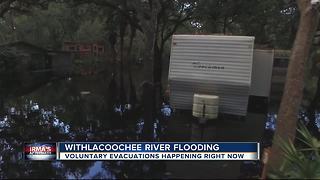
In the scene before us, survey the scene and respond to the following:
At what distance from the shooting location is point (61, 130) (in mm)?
12500

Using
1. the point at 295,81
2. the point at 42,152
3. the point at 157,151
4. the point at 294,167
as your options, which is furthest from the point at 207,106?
the point at 294,167

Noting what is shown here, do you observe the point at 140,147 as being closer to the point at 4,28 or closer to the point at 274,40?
the point at 274,40

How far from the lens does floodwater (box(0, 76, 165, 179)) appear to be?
27.1 feet

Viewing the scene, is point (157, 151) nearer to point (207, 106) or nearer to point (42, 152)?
point (42, 152)

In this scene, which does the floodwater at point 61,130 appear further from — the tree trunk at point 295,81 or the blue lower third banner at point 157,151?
the tree trunk at point 295,81

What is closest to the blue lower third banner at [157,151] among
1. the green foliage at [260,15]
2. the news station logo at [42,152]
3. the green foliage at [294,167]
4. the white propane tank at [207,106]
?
the news station logo at [42,152]

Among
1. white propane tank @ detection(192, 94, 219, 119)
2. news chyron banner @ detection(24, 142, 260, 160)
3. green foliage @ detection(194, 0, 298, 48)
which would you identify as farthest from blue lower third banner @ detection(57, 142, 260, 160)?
green foliage @ detection(194, 0, 298, 48)

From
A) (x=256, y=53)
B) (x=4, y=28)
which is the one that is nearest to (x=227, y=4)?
(x=256, y=53)

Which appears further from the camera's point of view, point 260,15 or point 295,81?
point 260,15

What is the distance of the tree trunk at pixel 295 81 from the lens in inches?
290

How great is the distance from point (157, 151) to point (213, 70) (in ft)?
27.1

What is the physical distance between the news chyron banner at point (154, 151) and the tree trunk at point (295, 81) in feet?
2.88

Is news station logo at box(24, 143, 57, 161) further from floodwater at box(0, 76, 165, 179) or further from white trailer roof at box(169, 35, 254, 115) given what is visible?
white trailer roof at box(169, 35, 254, 115)

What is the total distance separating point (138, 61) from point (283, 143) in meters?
57.7
